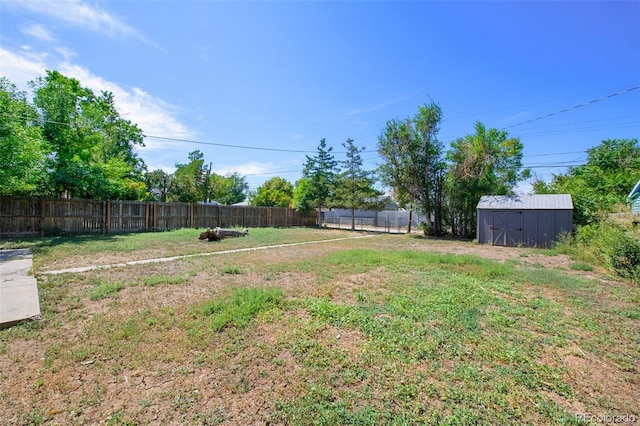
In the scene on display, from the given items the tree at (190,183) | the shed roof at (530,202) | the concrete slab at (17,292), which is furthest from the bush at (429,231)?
the tree at (190,183)

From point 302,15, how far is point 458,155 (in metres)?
12.2

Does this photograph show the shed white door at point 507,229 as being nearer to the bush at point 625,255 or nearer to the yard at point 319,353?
the bush at point 625,255

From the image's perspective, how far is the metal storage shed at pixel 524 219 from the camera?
38.0ft

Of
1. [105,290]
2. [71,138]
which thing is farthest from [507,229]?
[71,138]

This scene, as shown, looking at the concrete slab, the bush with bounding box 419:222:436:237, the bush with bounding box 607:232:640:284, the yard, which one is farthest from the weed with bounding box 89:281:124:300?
the bush with bounding box 419:222:436:237

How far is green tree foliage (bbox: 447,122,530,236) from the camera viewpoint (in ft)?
52.0

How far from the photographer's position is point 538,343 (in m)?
2.93

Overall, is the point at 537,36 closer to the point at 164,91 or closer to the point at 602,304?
the point at 602,304

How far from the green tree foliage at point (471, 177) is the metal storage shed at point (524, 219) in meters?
2.16

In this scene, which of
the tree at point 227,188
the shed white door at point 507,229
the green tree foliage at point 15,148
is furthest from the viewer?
the tree at point 227,188

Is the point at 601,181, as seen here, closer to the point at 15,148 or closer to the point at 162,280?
the point at 162,280

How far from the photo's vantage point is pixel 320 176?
23266 millimetres

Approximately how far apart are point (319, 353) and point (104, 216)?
14980mm

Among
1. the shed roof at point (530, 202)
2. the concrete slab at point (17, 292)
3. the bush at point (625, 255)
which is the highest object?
the shed roof at point (530, 202)
